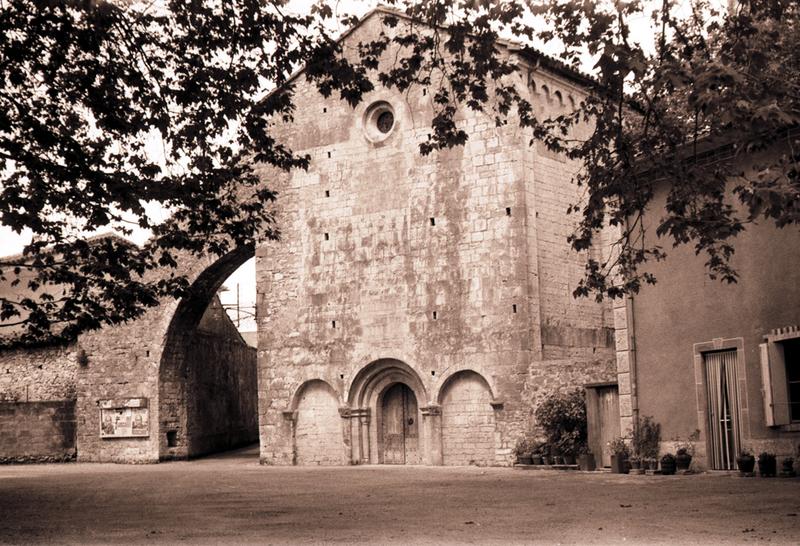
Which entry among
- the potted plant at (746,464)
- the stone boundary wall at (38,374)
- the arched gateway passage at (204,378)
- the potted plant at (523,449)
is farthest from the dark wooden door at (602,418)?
the stone boundary wall at (38,374)

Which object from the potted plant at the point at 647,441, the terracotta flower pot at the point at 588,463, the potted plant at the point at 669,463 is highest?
the potted plant at the point at 647,441

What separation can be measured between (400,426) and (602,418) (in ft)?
20.0

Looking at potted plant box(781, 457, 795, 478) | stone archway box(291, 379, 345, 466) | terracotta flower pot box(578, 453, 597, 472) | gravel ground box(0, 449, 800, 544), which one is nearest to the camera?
gravel ground box(0, 449, 800, 544)

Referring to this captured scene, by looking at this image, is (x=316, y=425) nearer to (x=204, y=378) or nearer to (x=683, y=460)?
(x=204, y=378)

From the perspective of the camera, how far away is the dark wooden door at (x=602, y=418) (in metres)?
19.1

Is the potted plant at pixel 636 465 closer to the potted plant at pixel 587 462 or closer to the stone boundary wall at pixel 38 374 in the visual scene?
the potted plant at pixel 587 462

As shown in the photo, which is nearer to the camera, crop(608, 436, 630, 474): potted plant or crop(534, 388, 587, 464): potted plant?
crop(608, 436, 630, 474): potted plant

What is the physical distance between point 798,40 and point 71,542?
10.9 meters

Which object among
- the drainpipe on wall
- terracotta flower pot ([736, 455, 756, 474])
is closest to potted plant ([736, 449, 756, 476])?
terracotta flower pot ([736, 455, 756, 474])

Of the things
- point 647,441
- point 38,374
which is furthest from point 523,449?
point 38,374

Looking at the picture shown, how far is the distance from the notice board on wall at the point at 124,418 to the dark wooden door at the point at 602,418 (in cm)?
→ 1334

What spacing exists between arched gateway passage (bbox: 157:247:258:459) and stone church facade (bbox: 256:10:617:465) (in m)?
2.95

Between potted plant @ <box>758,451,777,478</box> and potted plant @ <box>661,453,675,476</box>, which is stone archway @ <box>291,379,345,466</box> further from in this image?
potted plant @ <box>758,451,777,478</box>

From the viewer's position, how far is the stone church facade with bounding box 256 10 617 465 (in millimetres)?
22438
